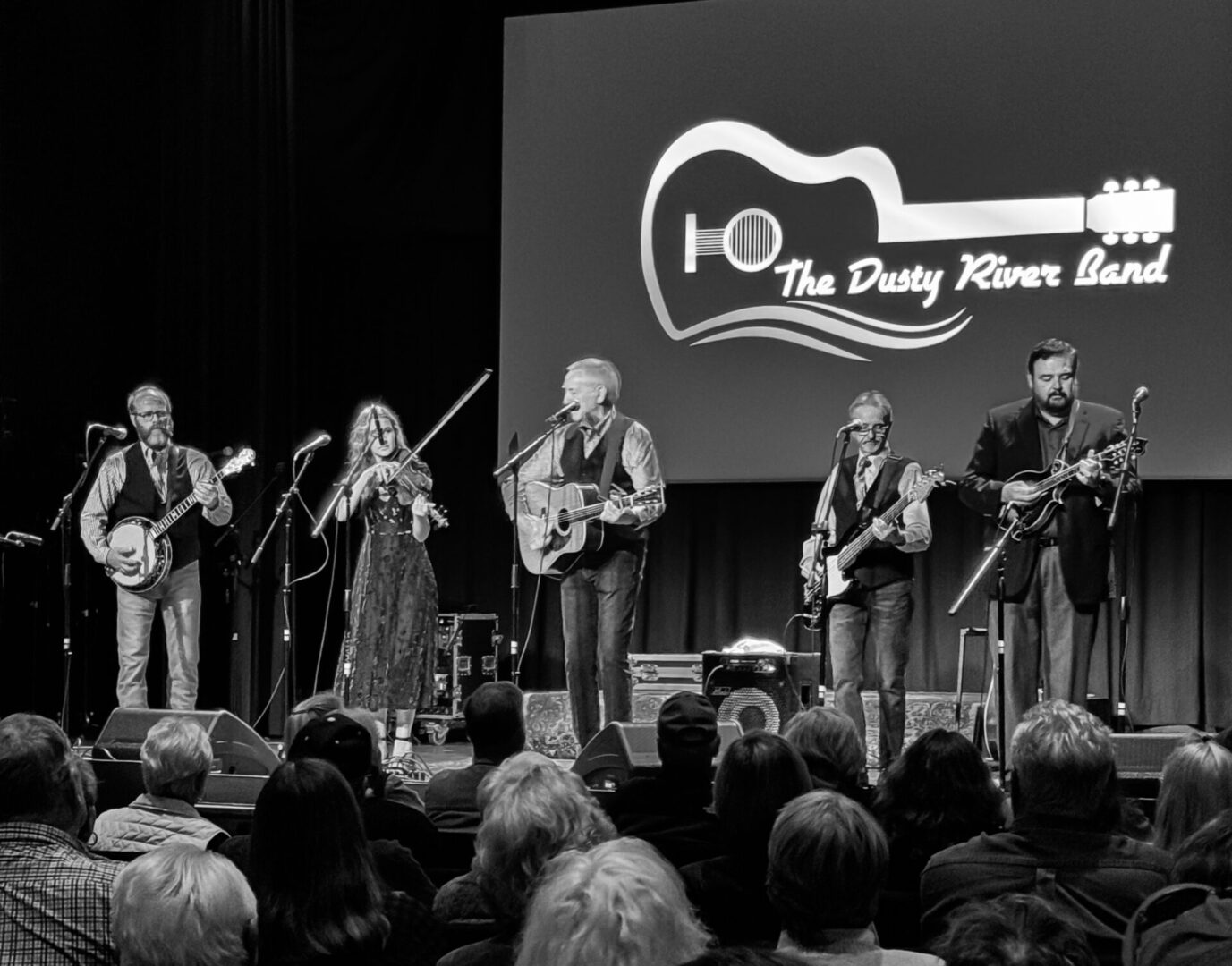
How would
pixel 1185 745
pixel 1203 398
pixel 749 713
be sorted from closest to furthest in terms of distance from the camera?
pixel 1185 745 → pixel 749 713 → pixel 1203 398

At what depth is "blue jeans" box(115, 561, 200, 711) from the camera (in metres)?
8.00

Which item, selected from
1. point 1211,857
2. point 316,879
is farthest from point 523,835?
point 1211,857

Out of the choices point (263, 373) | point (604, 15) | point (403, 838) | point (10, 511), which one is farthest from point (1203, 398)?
point (10, 511)

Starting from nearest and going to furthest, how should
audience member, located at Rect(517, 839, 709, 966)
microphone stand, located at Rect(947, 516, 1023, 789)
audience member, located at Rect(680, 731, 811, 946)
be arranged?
audience member, located at Rect(517, 839, 709, 966)
audience member, located at Rect(680, 731, 811, 946)
microphone stand, located at Rect(947, 516, 1023, 789)

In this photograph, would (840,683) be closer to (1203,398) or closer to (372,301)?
(1203,398)

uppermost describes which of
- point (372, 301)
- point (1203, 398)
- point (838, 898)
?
point (372, 301)

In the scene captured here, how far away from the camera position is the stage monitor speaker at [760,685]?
7641 mm

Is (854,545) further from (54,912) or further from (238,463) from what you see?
(54,912)

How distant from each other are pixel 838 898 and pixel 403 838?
1.66 meters

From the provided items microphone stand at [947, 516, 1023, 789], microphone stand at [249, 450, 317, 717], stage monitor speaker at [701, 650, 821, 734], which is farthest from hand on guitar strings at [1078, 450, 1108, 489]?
microphone stand at [249, 450, 317, 717]

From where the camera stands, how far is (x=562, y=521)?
7109mm

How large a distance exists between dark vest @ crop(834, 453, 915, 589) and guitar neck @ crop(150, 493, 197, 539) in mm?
3477

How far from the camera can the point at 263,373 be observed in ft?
30.8

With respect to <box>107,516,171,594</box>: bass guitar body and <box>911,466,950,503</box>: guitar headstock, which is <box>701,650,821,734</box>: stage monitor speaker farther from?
<box>107,516,171,594</box>: bass guitar body
